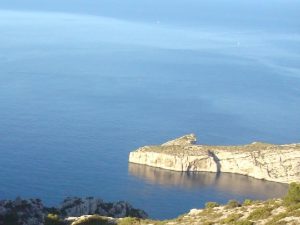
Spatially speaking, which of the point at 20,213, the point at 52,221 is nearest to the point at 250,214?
the point at 52,221

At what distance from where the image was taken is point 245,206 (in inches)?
1119

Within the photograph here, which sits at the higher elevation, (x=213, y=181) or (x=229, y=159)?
(x=229, y=159)

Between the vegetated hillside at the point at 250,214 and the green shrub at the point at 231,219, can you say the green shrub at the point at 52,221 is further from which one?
the green shrub at the point at 231,219

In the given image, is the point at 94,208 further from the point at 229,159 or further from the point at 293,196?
the point at 229,159

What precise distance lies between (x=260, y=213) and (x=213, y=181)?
8982cm

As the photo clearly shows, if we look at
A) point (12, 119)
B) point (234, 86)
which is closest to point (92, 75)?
point (234, 86)

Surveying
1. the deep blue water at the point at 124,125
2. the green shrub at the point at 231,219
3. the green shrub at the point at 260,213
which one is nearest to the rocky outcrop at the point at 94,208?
the green shrub at the point at 231,219

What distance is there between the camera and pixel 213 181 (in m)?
114

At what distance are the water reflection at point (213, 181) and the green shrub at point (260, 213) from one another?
8193cm

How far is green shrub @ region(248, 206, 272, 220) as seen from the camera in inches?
975

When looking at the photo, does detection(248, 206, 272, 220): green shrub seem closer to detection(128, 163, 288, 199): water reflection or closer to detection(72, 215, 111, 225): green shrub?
detection(72, 215, 111, 225): green shrub

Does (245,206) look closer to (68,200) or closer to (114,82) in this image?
(68,200)

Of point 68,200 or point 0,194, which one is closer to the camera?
point 68,200

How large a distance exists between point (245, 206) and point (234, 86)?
6218 inches
